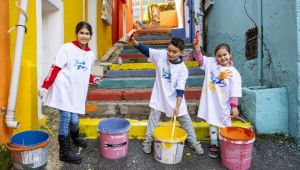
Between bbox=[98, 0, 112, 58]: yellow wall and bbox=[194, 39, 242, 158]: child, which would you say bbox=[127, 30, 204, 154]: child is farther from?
bbox=[98, 0, 112, 58]: yellow wall

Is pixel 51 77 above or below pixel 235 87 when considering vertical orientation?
above

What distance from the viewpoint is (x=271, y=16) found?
4062 mm

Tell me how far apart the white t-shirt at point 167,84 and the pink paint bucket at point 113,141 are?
1.73 ft

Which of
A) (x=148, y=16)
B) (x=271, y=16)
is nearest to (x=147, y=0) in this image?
(x=148, y=16)

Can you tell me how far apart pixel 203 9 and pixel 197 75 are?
137 inches

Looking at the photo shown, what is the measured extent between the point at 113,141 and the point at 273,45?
8.55 ft

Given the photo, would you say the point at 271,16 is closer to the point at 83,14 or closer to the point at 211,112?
the point at 211,112

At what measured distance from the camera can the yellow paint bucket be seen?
10.2ft

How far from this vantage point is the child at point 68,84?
3170mm

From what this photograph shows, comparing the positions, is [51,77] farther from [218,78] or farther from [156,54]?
[218,78]

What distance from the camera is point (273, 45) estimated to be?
4012mm

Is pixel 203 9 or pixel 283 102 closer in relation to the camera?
pixel 283 102

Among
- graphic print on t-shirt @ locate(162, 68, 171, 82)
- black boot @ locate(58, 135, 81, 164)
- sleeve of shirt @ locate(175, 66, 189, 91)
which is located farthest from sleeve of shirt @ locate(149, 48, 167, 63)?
black boot @ locate(58, 135, 81, 164)

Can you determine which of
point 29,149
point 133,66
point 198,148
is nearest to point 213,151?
point 198,148
